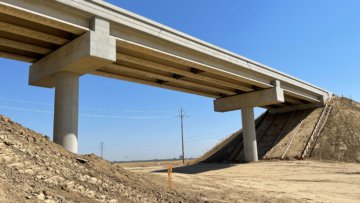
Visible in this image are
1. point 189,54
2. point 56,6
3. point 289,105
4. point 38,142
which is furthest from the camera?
point 289,105

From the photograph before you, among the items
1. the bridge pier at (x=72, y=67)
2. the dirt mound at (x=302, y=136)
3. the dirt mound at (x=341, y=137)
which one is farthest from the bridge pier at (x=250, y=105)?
the bridge pier at (x=72, y=67)

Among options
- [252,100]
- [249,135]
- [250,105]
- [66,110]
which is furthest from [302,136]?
[66,110]

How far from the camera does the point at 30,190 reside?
22.7 feet

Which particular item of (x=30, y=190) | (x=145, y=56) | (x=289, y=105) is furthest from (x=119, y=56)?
(x=289, y=105)

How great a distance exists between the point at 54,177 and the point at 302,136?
34.3 meters

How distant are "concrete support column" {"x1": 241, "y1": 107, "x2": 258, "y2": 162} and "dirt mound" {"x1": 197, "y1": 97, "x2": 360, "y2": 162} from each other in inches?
79.4

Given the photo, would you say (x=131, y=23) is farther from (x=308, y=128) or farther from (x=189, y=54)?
(x=308, y=128)

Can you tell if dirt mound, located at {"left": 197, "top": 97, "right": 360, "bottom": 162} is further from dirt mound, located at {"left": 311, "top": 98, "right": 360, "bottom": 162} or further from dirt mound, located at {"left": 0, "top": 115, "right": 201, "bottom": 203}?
dirt mound, located at {"left": 0, "top": 115, "right": 201, "bottom": 203}

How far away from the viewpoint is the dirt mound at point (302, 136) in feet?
112

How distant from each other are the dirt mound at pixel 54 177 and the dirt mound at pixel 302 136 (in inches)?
1076

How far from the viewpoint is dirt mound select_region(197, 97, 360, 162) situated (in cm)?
3422

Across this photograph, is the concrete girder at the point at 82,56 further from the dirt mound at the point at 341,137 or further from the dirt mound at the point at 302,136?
the dirt mound at the point at 341,137

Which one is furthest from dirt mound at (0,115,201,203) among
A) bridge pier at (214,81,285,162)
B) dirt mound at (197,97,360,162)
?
dirt mound at (197,97,360,162)

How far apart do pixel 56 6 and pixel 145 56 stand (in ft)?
25.7
